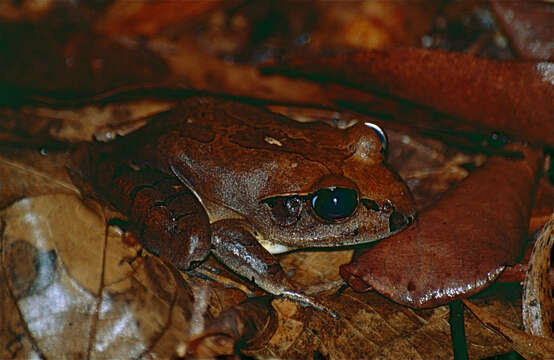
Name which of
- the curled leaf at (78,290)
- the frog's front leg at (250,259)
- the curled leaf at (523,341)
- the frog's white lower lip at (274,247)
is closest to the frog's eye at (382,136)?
the frog's white lower lip at (274,247)

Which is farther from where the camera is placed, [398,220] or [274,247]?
[274,247]

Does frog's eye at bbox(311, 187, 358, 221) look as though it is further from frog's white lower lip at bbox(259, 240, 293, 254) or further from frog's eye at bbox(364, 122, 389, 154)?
frog's eye at bbox(364, 122, 389, 154)

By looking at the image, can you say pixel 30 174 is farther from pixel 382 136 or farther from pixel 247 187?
pixel 382 136

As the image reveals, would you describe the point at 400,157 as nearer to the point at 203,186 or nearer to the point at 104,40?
the point at 203,186

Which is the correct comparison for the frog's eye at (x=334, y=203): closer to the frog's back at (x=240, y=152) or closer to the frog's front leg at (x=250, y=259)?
the frog's back at (x=240, y=152)

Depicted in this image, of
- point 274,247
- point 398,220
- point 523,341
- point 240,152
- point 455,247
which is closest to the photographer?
point 523,341

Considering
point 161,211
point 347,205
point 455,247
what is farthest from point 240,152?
point 455,247

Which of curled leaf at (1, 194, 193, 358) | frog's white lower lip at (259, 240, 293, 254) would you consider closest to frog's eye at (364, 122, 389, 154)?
frog's white lower lip at (259, 240, 293, 254)
